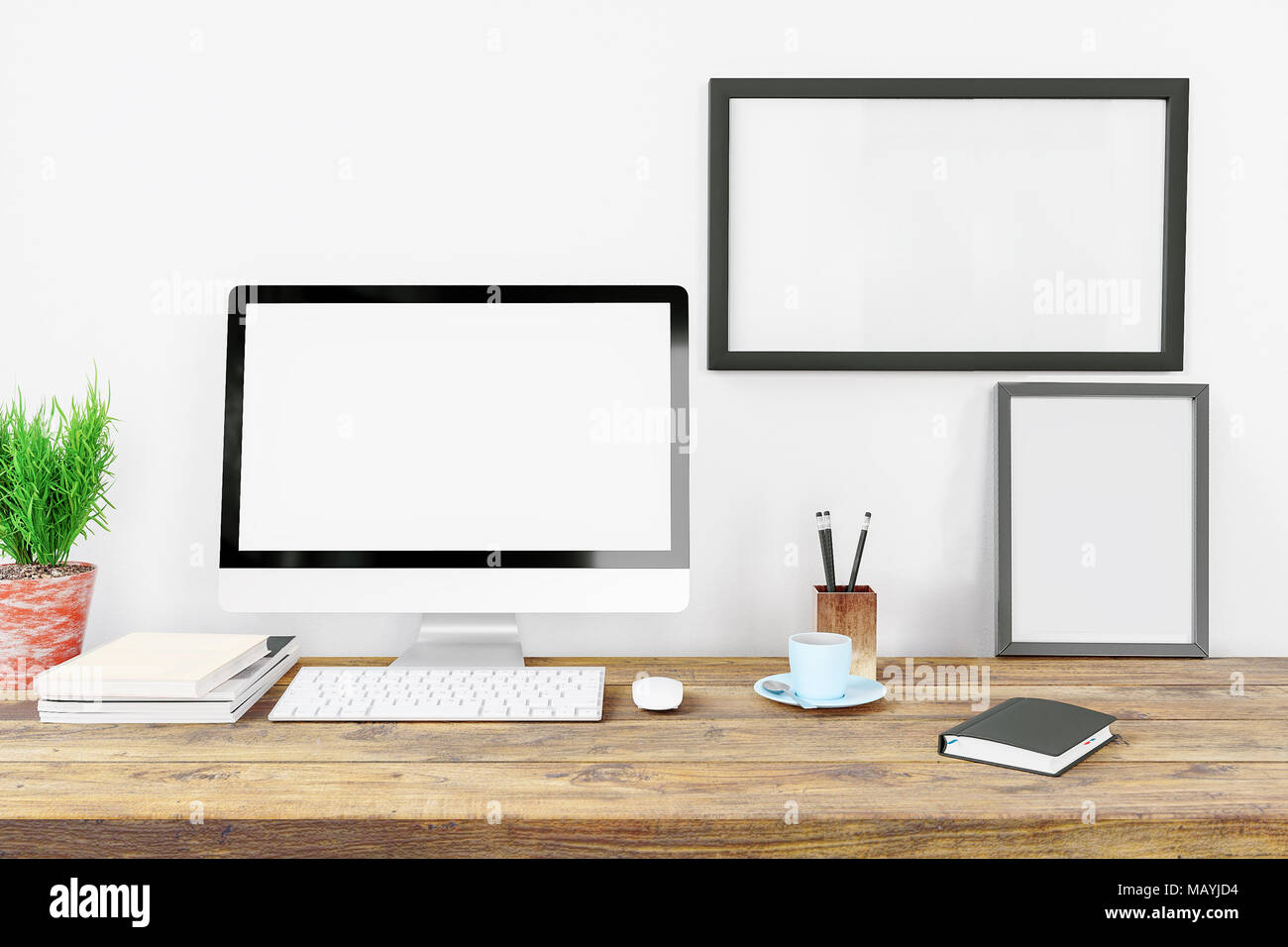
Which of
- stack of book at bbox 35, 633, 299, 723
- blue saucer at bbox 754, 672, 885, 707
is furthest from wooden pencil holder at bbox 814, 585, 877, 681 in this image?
stack of book at bbox 35, 633, 299, 723

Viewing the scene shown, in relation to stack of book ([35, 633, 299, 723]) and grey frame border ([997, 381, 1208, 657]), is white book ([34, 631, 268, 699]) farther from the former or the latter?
grey frame border ([997, 381, 1208, 657])

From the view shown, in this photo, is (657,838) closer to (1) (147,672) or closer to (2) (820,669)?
(2) (820,669)

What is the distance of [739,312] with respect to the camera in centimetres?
134

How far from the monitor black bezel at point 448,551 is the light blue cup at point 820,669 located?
0.69 feet

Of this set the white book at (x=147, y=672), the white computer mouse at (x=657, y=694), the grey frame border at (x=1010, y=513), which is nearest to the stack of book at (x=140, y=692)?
the white book at (x=147, y=672)

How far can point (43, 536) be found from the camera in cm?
116

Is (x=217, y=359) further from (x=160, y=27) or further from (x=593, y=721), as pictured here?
(x=593, y=721)

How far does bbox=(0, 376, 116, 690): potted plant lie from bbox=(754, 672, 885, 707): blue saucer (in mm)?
928

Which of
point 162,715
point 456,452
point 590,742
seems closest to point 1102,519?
point 590,742

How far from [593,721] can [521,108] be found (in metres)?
0.93

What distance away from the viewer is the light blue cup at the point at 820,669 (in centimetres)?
106

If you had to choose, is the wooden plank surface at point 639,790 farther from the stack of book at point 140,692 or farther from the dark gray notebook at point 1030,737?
the stack of book at point 140,692

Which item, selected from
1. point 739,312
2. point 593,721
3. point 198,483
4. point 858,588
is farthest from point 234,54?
point 858,588

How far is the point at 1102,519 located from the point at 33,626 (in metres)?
1.52
